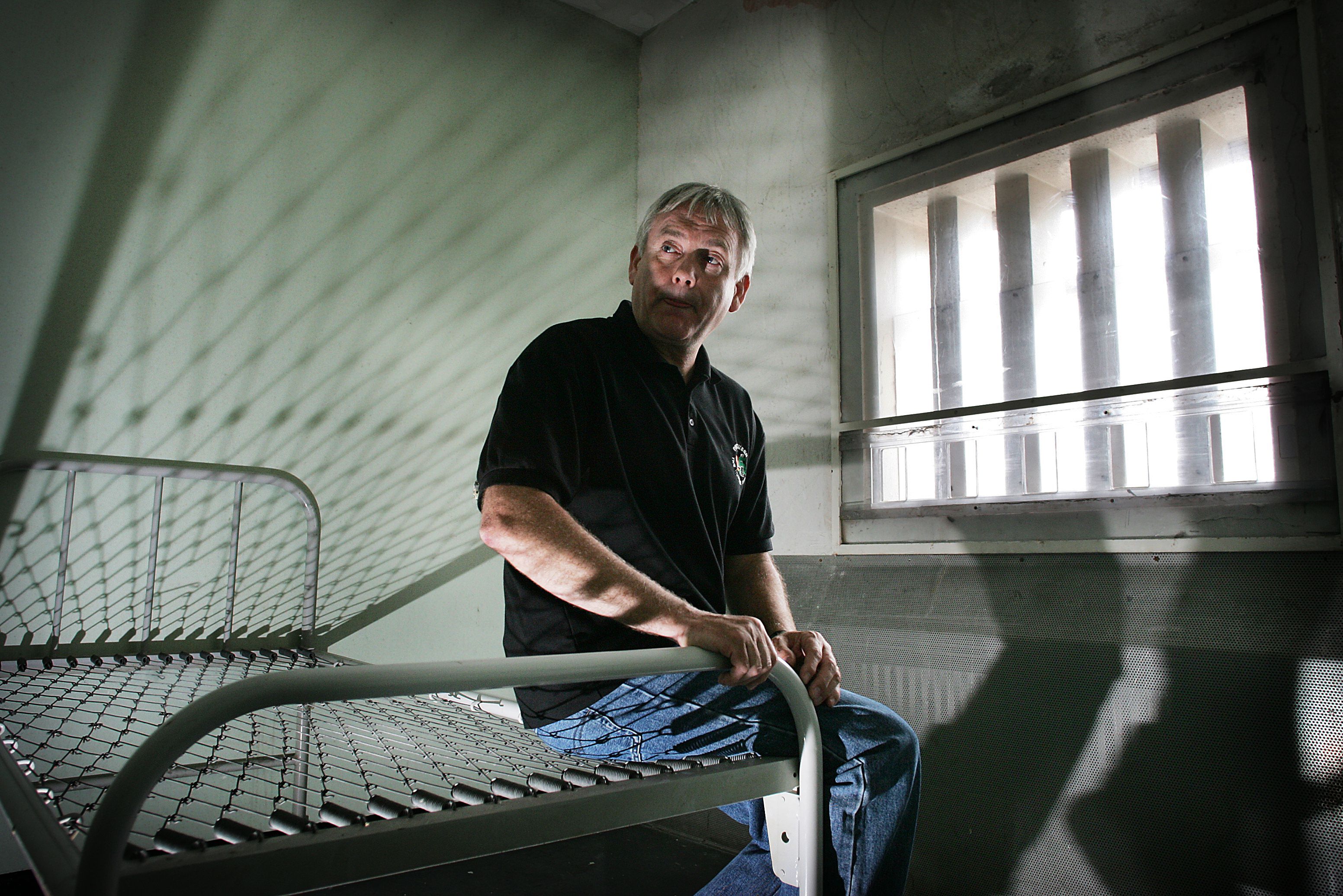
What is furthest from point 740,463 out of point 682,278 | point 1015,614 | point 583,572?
point 1015,614

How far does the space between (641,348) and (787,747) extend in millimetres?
683

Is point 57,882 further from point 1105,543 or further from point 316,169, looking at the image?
point 316,169

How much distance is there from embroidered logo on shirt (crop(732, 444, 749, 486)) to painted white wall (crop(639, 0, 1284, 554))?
2.67ft

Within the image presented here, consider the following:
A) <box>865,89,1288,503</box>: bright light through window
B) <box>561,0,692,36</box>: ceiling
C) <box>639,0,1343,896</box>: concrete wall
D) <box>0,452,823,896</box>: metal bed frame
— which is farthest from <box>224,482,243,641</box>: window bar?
<box>561,0,692,36</box>: ceiling

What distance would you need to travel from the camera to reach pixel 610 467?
1262mm

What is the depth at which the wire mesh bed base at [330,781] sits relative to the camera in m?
0.72

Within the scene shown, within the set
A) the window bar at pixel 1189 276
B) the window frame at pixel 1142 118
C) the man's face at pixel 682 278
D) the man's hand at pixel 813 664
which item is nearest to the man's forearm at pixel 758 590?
the man's hand at pixel 813 664

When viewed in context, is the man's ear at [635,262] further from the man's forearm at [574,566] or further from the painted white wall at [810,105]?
the painted white wall at [810,105]

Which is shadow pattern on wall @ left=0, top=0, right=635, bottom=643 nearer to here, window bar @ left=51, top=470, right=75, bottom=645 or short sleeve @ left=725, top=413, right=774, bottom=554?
window bar @ left=51, top=470, right=75, bottom=645

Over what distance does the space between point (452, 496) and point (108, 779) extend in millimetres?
1174

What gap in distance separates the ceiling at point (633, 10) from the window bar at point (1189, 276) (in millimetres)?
1858

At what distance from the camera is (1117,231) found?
1.87 meters

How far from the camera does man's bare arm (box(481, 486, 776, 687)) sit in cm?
105

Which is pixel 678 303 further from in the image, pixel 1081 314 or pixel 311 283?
pixel 311 283
